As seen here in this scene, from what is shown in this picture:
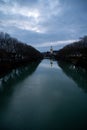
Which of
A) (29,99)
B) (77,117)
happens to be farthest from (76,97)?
(77,117)

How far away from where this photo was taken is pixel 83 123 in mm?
7809

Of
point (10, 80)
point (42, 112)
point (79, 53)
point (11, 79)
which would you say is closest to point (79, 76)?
point (11, 79)

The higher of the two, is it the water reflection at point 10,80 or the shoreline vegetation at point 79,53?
the shoreline vegetation at point 79,53

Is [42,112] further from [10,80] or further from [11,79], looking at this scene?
[11,79]

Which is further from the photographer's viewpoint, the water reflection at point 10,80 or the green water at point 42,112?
the water reflection at point 10,80

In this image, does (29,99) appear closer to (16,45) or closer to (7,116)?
(7,116)

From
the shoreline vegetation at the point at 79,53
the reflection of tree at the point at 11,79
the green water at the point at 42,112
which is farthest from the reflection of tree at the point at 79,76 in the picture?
the reflection of tree at the point at 11,79

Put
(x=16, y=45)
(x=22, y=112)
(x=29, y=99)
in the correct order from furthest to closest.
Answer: (x=16, y=45) → (x=29, y=99) → (x=22, y=112)

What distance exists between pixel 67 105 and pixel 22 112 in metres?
2.49

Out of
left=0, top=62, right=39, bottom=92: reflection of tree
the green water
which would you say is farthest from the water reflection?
the green water

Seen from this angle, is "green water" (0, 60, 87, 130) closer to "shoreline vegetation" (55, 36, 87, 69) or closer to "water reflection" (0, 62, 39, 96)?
"water reflection" (0, 62, 39, 96)

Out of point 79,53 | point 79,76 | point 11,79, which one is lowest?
point 79,76

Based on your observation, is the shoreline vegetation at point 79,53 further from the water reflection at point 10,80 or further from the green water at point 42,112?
the green water at point 42,112

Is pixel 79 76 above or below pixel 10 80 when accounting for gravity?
below
